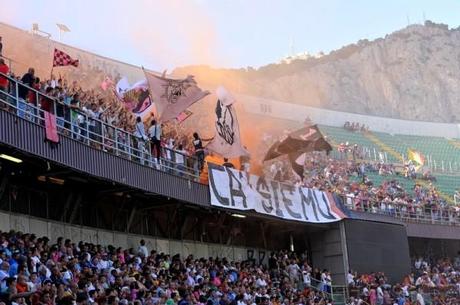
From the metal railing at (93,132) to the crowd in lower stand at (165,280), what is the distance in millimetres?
2292

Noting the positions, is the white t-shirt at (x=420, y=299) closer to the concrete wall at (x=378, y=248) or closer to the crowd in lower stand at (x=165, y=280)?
the crowd in lower stand at (x=165, y=280)

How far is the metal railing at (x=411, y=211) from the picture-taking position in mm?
30188

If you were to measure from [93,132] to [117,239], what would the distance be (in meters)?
4.09

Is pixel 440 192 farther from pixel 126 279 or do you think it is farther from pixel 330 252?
pixel 126 279

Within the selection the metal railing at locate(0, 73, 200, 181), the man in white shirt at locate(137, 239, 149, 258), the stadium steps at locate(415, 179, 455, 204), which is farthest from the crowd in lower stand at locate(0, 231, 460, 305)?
the stadium steps at locate(415, 179, 455, 204)

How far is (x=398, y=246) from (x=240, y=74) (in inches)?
1550

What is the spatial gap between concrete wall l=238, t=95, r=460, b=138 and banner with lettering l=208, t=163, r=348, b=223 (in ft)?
61.2

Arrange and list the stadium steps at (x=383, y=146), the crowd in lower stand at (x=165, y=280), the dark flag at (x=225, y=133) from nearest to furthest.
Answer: the crowd in lower stand at (x=165, y=280)
the dark flag at (x=225, y=133)
the stadium steps at (x=383, y=146)

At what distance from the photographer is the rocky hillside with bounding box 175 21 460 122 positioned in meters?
67.2

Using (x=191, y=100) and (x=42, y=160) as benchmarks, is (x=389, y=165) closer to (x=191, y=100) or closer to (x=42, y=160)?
(x=191, y=100)

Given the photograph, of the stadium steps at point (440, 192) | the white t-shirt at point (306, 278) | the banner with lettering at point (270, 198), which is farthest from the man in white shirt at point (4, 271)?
the stadium steps at point (440, 192)

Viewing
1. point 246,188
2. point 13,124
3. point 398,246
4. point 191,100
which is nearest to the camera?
point 13,124

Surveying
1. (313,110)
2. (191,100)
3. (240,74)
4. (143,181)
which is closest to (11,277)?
(143,181)

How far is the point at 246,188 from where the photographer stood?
2373cm
